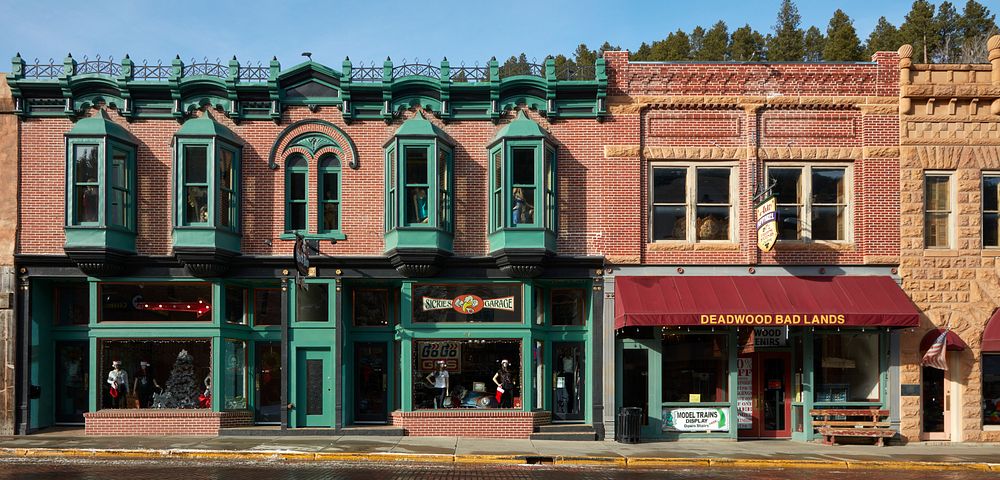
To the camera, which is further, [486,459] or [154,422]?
[154,422]

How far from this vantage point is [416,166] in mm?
19578

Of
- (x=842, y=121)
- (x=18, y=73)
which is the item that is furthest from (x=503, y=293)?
(x=18, y=73)

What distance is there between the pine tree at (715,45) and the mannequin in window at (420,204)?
45.3 meters

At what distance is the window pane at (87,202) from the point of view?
62.4 feet

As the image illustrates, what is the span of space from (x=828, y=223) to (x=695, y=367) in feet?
15.7

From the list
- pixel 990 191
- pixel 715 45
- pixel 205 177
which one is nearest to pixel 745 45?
pixel 715 45

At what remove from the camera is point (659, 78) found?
2033 centimetres

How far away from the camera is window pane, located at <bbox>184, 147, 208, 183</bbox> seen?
63.4 ft

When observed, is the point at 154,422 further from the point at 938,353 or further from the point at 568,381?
the point at 938,353

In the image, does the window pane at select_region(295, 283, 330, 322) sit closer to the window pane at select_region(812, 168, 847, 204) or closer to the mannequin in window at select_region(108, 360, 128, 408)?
the mannequin in window at select_region(108, 360, 128, 408)

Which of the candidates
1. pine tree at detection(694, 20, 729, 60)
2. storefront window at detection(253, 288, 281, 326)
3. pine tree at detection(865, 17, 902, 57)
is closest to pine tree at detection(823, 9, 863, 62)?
pine tree at detection(865, 17, 902, 57)

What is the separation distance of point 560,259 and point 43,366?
499 inches

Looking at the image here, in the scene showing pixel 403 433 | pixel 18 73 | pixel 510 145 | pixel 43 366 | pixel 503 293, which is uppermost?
pixel 18 73

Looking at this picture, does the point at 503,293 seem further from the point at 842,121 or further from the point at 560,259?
the point at 842,121
